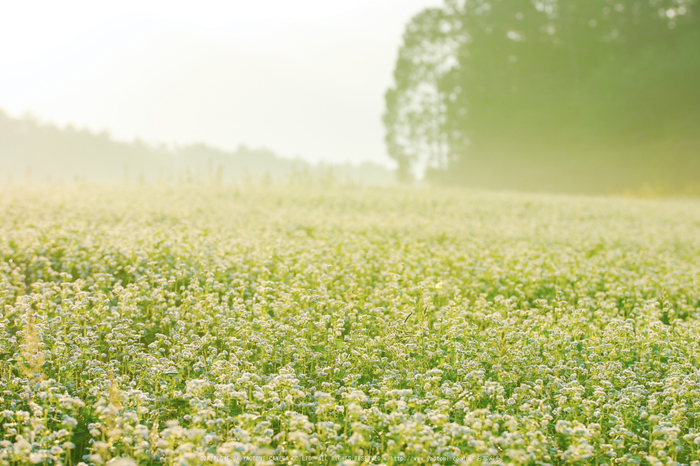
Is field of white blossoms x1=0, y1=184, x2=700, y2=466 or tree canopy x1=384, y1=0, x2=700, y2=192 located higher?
tree canopy x1=384, y1=0, x2=700, y2=192

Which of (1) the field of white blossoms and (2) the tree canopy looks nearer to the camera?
(1) the field of white blossoms

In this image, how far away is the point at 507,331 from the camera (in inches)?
272

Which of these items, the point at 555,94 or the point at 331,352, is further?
the point at 555,94

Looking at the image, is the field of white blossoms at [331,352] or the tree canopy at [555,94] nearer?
the field of white blossoms at [331,352]

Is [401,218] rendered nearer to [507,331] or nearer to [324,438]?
[507,331]

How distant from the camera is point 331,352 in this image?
6.25 m

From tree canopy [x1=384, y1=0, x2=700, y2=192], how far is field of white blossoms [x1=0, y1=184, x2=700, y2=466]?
29.5 m

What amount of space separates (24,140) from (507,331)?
99.0 meters

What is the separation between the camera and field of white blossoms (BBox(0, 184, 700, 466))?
176 inches

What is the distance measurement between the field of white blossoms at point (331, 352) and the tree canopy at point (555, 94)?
29541 millimetres

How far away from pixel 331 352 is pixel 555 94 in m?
41.7

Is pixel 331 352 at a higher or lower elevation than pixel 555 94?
lower

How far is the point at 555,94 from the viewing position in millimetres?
42406

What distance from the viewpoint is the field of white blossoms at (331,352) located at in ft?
14.7
